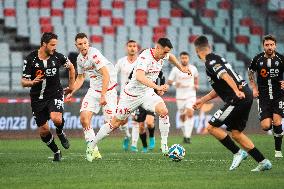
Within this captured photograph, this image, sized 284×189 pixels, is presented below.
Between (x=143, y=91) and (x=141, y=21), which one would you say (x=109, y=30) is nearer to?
(x=141, y=21)

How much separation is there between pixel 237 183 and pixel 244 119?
6.66ft

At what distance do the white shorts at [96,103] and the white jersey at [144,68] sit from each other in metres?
1.02

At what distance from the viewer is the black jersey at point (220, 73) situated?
12203mm

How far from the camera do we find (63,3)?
29.7m

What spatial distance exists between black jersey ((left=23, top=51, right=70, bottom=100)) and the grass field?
51.4 inches

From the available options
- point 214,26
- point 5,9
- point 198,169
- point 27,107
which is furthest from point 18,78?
point 198,169

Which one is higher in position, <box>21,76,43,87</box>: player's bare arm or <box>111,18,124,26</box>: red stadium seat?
<box>111,18,124,26</box>: red stadium seat

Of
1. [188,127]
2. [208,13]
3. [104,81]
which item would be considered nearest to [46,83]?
[104,81]

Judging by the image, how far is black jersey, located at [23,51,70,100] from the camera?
14961 mm

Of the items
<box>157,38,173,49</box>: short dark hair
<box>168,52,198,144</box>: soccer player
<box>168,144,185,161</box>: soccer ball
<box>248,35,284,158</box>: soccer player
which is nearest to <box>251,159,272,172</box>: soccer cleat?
<box>168,144,185,161</box>: soccer ball

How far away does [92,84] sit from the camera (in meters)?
16.2

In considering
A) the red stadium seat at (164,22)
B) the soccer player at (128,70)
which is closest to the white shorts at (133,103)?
the soccer player at (128,70)

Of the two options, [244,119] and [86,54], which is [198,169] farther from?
[86,54]

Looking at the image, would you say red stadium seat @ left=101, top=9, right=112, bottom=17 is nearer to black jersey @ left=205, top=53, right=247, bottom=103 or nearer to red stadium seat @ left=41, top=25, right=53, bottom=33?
red stadium seat @ left=41, top=25, right=53, bottom=33
